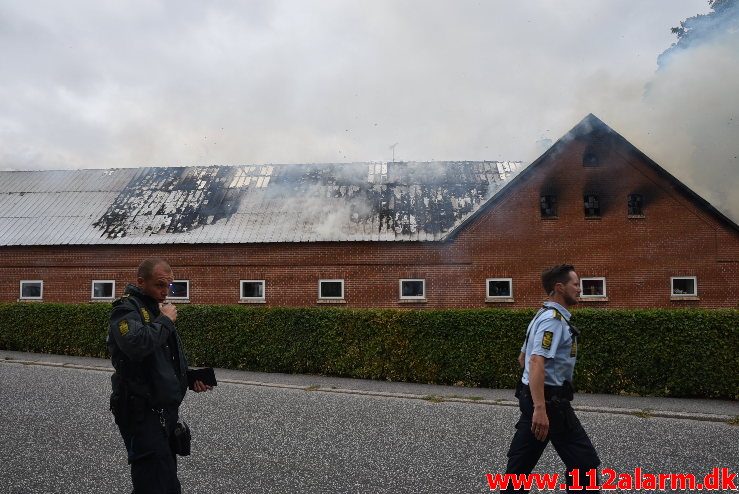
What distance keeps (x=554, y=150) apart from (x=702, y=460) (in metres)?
14.0

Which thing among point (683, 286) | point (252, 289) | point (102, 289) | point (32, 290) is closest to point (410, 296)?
point (252, 289)

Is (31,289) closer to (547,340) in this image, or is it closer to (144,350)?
(144,350)

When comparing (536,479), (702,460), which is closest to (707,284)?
(702,460)

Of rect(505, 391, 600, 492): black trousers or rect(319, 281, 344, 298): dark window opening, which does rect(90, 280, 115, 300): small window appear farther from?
rect(505, 391, 600, 492): black trousers

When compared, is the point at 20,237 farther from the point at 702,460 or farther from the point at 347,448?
the point at 702,460

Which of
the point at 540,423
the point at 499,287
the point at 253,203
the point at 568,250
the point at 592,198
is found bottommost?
the point at 540,423

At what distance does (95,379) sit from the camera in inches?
408

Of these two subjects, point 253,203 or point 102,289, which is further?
point 253,203

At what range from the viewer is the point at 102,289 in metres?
20.4

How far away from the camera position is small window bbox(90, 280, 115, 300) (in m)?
20.4

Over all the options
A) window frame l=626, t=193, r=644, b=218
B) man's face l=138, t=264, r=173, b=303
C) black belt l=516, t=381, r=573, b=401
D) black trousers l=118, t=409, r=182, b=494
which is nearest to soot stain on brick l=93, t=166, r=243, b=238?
window frame l=626, t=193, r=644, b=218

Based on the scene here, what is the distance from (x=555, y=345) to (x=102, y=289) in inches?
794

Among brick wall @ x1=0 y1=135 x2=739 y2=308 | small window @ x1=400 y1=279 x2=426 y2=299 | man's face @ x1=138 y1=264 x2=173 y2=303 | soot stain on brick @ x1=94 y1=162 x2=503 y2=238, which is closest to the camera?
man's face @ x1=138 y1=264 x2=173 y2=303

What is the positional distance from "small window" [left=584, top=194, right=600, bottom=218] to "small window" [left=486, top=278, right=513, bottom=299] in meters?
3.53
